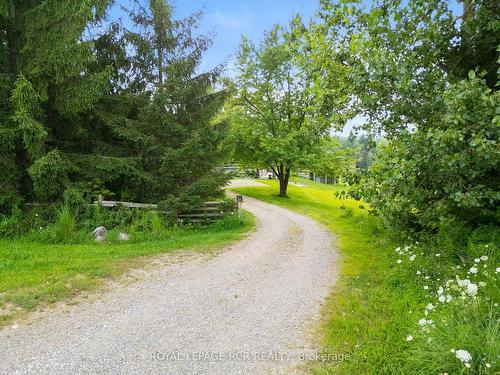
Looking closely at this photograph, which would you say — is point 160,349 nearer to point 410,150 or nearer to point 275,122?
point 410,150

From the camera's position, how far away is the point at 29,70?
9000 millimetres

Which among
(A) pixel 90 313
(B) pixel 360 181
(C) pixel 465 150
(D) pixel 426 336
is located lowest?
(A) pixel 90 313

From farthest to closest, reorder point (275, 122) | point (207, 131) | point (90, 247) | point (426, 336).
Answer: point (275, 122) → point (207, 131) → point (90, 247) → point (426, 336)

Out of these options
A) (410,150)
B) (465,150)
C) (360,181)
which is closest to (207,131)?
(360,181)

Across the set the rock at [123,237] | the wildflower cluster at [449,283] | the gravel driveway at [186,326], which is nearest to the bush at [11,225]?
the rock at [123,237]

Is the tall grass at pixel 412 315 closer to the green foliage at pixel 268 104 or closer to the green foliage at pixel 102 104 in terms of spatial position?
the green foliage at pixel 102 104

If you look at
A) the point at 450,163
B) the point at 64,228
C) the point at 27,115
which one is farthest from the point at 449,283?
the point at 27,115

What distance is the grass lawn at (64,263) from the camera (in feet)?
→ 16.3

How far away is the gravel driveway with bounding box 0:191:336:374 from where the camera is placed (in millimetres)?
3434

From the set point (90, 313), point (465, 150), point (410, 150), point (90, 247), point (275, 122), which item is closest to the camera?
point (465, 150)

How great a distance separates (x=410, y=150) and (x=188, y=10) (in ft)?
35.9

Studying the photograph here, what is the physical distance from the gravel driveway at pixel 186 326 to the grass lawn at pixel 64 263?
60 centimetres

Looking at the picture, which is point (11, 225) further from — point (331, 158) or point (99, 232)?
point (331, 158)

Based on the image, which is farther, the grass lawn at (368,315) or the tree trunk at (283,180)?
the tree trunk at (283,180)
